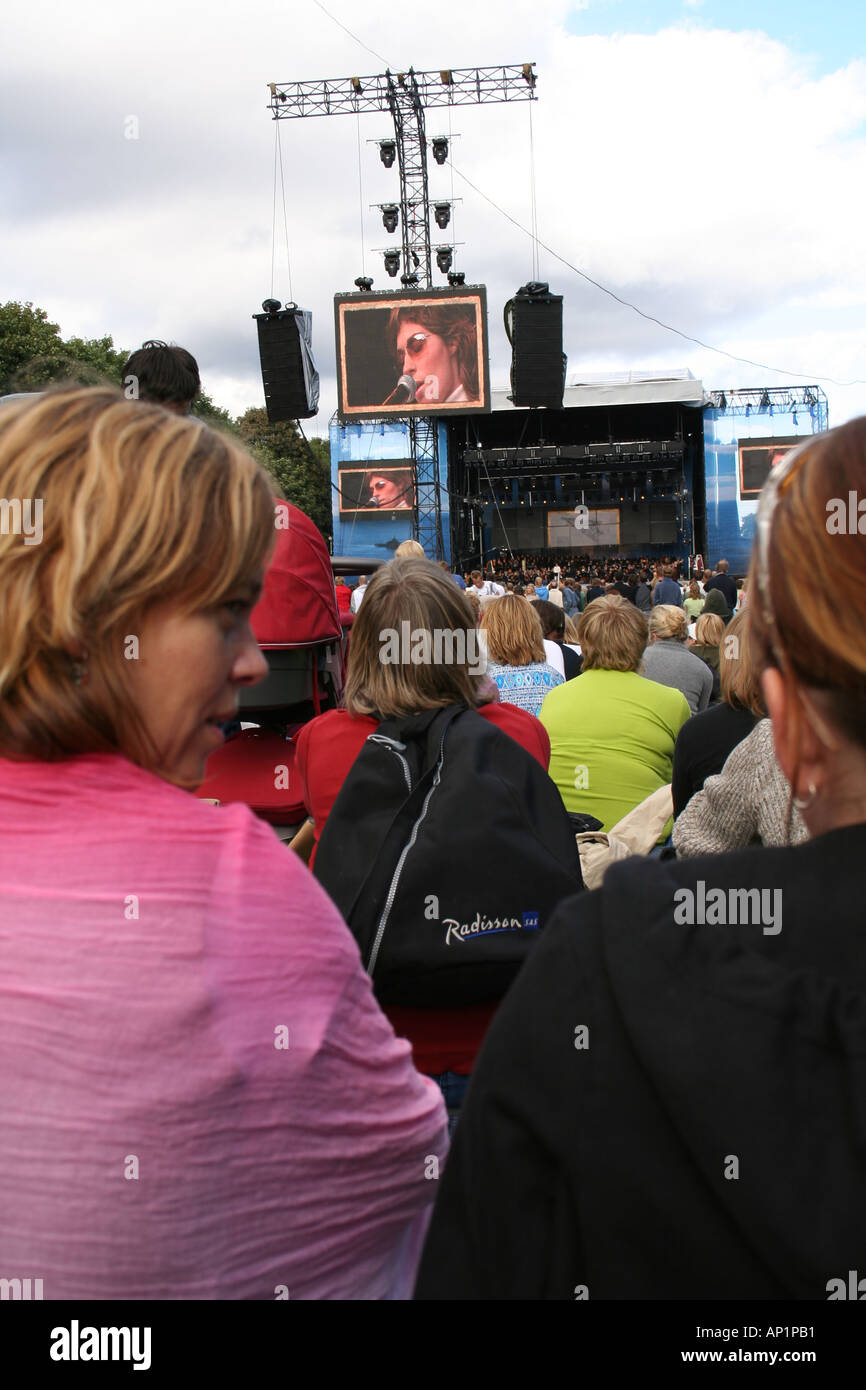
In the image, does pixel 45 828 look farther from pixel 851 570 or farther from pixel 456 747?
pixel 456 747

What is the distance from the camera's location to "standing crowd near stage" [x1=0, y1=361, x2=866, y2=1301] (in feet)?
2.35

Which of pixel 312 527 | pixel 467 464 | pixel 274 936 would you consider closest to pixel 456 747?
pixel 312 527

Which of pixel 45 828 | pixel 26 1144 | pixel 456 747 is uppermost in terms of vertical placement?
pixel 45 828

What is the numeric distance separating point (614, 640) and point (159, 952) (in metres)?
3.18

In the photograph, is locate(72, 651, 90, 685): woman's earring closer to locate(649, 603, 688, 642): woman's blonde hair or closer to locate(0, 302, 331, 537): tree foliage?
locate(0, 302, 331, 537): tree foliage

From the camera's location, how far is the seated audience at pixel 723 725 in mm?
3008

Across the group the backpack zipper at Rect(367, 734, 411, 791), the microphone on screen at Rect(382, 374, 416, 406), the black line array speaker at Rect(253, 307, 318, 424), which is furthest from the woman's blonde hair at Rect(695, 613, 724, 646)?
the microphone on screen at Rect(382, 374, 416, 406)

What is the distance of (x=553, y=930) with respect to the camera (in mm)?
766

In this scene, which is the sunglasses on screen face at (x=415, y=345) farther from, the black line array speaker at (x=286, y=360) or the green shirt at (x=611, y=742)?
the green shirt at (x=611, y=742)

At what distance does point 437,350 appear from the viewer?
17656 mm

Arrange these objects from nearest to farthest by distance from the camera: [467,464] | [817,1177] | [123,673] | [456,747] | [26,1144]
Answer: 1. [817,1177]
2. [26,1144]
3. [123,673]
4. [456,747]
5. [467,464]

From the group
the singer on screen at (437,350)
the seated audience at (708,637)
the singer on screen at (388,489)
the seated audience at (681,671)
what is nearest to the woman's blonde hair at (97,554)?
the seated audience at (681,671)

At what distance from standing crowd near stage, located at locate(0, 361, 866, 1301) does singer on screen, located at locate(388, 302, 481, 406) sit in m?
17.3

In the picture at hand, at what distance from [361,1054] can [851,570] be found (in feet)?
1.90
